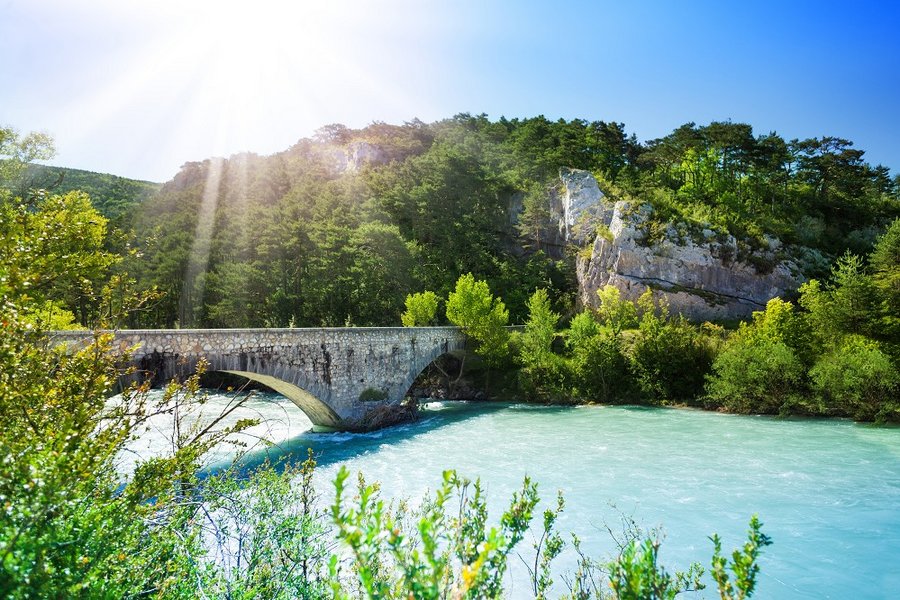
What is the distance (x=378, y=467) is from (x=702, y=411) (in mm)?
18464

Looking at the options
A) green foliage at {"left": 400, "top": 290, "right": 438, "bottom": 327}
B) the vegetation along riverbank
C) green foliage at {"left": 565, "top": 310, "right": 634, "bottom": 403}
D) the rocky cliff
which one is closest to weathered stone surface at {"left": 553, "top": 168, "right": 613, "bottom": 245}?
the vegetation along riverbank

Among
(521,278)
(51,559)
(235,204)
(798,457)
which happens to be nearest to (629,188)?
(521,278)

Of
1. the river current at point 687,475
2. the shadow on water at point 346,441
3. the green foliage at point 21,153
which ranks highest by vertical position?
the green foliage at point 21,153

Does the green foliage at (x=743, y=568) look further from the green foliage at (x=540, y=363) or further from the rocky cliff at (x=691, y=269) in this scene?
the rocky cliff at (x=691, y=269)

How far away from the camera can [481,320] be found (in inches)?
1294

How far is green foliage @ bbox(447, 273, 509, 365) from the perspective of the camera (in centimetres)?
3275

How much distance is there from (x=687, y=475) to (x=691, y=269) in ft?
93.6

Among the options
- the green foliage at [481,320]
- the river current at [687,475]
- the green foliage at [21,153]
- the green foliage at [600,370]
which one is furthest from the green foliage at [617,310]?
the green foliage at [21,153]

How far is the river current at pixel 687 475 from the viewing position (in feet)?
31.9

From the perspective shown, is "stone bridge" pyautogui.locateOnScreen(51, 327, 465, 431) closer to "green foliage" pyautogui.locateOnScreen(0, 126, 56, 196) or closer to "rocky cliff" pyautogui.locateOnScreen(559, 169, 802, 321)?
"green foliage" pyautogui.locateOnScreen(0, 126, 56, 196)

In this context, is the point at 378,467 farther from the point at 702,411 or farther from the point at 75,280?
the point at 702,411

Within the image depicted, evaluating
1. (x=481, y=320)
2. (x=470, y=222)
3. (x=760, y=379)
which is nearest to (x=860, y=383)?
(x=760, y=379)

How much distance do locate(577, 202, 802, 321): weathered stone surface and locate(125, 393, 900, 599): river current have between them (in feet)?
50.5

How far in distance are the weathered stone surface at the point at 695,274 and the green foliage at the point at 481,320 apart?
12.5m
